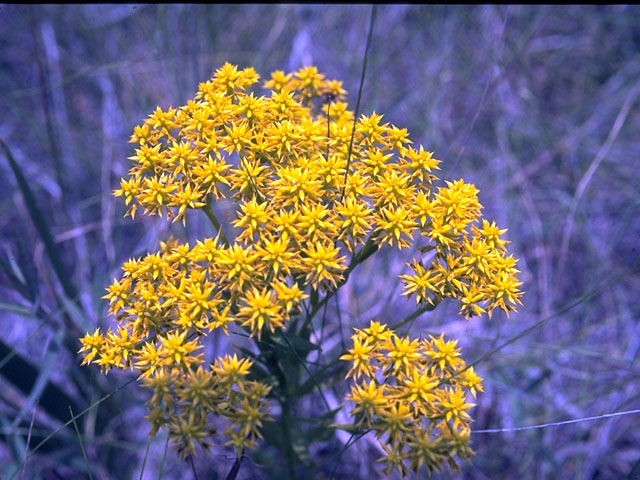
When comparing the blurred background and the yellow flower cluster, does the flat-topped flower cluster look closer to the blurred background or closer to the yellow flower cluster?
the yellow flower cluster

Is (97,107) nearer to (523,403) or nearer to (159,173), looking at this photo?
(159,173)

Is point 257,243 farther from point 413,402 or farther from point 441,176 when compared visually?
point 441,176

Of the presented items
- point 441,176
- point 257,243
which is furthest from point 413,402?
point 441,176

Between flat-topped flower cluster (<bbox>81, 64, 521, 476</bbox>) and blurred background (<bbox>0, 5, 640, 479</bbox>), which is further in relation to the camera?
blurred background (<bbox>0, 5, 640, 479</bbox>)

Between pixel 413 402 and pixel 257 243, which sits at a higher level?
pixel 257 243

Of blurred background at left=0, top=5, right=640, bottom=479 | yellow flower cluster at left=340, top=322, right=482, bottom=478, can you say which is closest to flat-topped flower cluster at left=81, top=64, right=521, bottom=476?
yellow flower cluster at left=340, top=322, right=482, bottom=478

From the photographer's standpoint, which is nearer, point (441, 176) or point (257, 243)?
point (257, 243)
